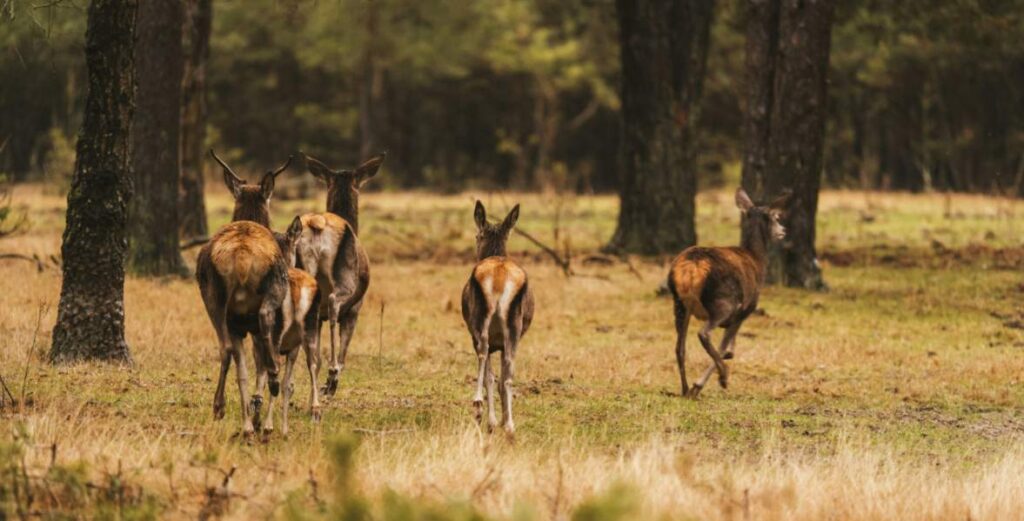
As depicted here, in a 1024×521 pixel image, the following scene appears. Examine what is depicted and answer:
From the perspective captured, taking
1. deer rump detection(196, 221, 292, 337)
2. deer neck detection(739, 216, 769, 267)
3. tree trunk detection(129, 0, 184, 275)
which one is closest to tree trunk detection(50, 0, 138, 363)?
deer rump detection(196, 221, 292, 337)

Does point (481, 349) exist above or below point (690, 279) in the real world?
below

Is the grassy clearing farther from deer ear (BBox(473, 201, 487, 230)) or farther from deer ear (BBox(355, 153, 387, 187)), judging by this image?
deer ear (BBox(355, 153, 387, 187))

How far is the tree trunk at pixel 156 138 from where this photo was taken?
62.2 feet

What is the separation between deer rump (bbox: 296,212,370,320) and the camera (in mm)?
12039

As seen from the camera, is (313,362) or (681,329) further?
(681,329)

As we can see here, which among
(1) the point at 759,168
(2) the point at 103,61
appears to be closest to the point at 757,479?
(2) the point at 103,61

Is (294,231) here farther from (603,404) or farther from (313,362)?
(603,404)

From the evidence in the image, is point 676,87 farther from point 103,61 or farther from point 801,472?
point 801,472

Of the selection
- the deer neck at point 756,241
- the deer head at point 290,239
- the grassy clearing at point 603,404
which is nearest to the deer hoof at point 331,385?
the grassy clearing at point 603,404

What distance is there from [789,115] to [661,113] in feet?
13.5

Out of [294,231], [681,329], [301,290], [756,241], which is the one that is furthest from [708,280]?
[301,290]

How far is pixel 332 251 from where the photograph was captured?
12.1 m

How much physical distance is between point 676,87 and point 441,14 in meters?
33.2

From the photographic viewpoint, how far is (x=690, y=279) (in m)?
12.6
